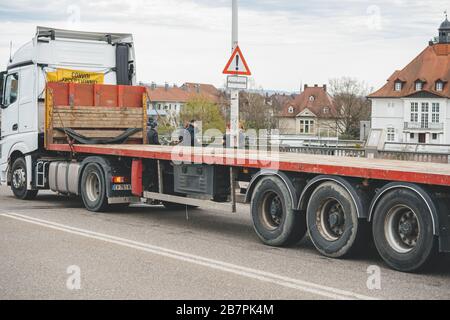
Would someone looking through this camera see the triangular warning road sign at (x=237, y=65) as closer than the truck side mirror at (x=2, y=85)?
Yes

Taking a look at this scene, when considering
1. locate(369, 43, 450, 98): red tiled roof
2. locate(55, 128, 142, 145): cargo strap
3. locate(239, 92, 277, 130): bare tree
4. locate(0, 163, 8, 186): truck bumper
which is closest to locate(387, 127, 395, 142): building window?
locate(369, 43, 450, 98): red tiled roof

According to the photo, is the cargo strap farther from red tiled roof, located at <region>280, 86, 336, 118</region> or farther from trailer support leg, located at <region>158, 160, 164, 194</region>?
red tiled roof, located at <region>280, 86, 336, 118</region>

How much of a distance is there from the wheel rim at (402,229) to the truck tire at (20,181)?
10.1 m

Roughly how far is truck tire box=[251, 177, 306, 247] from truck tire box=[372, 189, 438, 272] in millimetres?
1421

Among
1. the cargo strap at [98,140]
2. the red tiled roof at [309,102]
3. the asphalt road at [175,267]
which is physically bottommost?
the asphalt road at [175,267]

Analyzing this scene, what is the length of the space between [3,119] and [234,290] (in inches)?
455

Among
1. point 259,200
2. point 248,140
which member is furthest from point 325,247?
point 248,140

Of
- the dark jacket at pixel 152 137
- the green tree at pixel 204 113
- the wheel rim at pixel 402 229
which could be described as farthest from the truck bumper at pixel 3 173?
the green tree at pixel 204 113

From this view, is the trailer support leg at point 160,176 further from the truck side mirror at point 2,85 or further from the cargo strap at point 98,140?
the truck side mirror at point 2,85

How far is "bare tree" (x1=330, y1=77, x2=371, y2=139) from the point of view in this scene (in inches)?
4277

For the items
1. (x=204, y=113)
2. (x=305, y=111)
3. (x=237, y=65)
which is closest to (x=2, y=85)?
(x=237, y=65)

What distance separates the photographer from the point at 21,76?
1723 centimetres

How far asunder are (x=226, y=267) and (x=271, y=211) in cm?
189

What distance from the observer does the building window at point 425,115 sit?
104 metres
